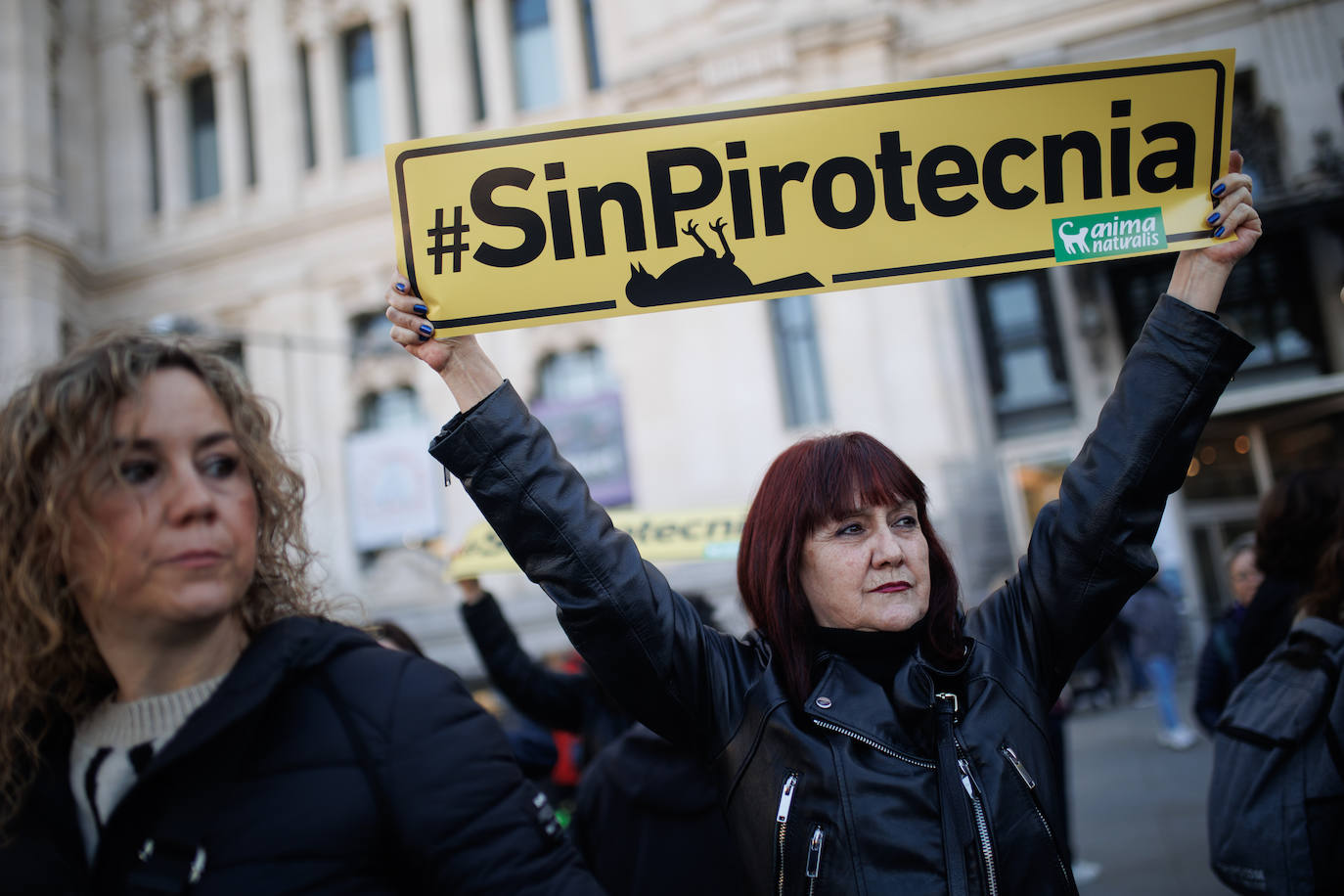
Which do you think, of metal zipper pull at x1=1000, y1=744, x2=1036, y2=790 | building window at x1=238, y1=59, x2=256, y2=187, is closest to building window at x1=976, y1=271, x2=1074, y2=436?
metal zipper pull at x1=1000, y1=744, x2=1036, y2=790

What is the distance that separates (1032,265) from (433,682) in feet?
4.84

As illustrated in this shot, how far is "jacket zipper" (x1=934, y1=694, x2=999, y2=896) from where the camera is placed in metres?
1.66

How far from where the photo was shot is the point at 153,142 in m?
18.7

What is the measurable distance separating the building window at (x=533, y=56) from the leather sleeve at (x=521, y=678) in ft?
45.2

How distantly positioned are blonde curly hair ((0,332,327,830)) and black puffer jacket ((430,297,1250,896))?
→ 443 millimetres

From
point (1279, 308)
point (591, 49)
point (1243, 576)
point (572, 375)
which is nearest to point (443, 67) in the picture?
point (591, 49)

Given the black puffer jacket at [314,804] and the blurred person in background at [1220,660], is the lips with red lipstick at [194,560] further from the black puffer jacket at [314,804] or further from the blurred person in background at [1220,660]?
the blurred person in background at [1220,660]

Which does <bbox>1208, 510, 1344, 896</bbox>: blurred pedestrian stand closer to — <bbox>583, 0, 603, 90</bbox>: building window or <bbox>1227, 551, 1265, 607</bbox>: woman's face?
<bbox>1227, 551, 1265, 607</bbox>: woman's face

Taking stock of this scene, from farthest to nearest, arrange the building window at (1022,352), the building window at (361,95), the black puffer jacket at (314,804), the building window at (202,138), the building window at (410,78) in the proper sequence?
the building window at (202,138), the building window at (361,95), the building window at (410,78), the building window at (1022,352), the black puffer jacket at (314,804)

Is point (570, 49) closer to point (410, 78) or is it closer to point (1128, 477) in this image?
point (410, 78)

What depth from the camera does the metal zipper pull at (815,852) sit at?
167 centimetres

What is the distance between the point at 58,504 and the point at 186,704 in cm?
37

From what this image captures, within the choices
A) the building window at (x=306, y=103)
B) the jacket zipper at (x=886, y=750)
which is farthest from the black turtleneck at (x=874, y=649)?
the building window at (x=306, y=103)

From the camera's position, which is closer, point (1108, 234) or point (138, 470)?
point (138, 470)
